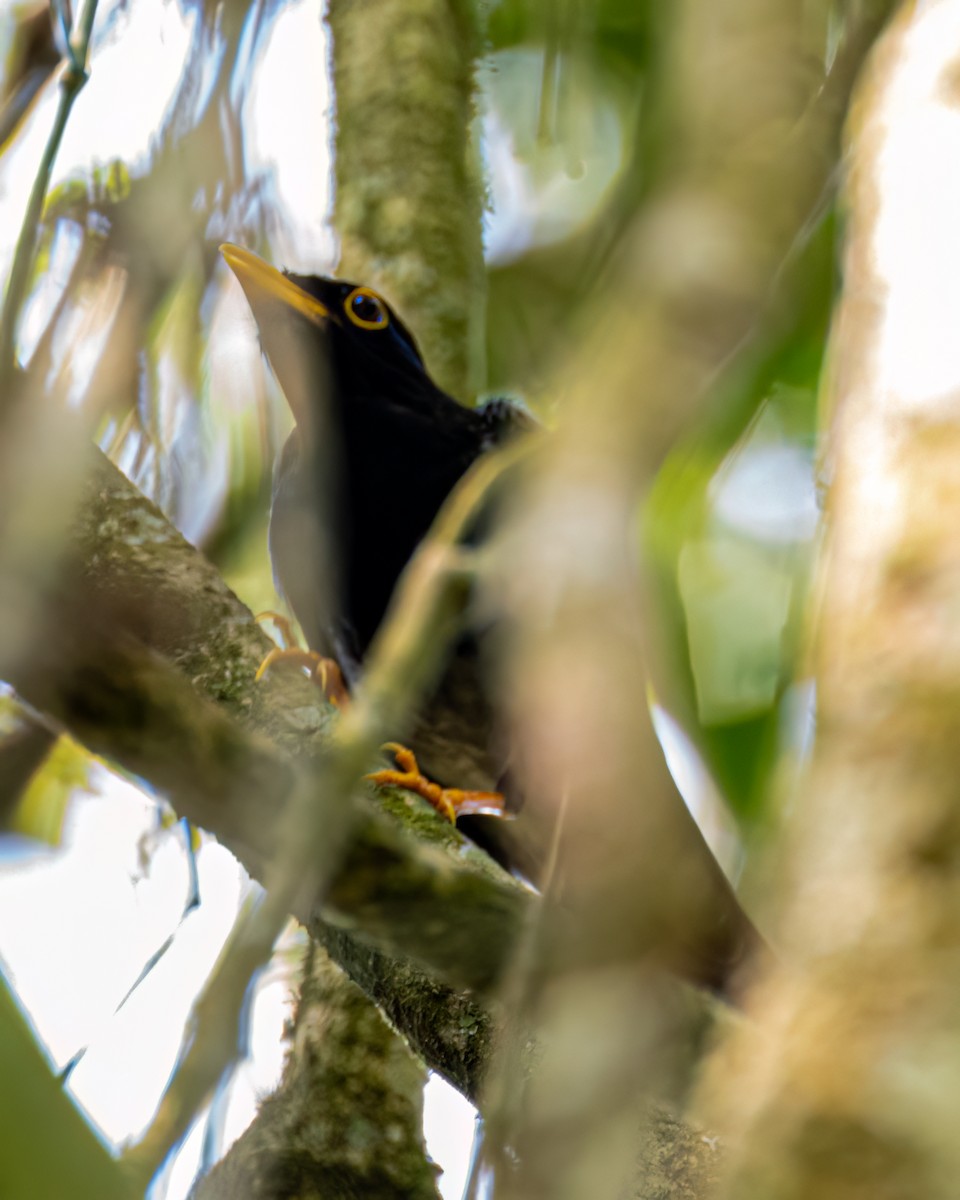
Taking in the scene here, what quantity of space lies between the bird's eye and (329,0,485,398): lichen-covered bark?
0.58 ft

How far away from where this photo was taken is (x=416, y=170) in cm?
430

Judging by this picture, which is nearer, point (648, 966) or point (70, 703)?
point (648, 966)

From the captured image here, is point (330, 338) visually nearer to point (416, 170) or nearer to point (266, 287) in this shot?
point (266, 287)

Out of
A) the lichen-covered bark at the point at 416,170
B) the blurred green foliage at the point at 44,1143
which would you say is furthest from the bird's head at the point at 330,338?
the blurred green foliage at the point at 44,1143

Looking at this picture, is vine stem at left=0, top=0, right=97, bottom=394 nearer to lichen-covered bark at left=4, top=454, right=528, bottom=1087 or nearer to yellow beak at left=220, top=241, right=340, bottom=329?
lichen-covered bark at left=4, top=454, right=528, bottom=1087

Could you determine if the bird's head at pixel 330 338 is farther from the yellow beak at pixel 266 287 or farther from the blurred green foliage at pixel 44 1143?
the blurred green foliage at pixel 44 1143

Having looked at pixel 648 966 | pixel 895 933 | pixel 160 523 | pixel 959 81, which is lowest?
pixel 648 966

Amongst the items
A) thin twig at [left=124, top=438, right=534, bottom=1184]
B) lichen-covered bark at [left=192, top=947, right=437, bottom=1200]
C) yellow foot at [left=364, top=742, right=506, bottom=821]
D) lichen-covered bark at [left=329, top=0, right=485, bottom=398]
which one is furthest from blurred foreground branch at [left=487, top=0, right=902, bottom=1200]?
lichen-covered bark at [left=329, top=0, right=485, bottom=398]

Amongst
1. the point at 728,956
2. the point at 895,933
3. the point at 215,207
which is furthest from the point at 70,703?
the point at 215,207

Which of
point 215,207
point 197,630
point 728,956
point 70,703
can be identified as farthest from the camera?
point 215,207

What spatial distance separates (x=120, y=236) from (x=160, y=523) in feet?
2.80

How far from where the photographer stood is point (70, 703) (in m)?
1.44

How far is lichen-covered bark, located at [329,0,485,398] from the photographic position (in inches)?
167

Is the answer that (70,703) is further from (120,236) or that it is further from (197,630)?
(120,236)
